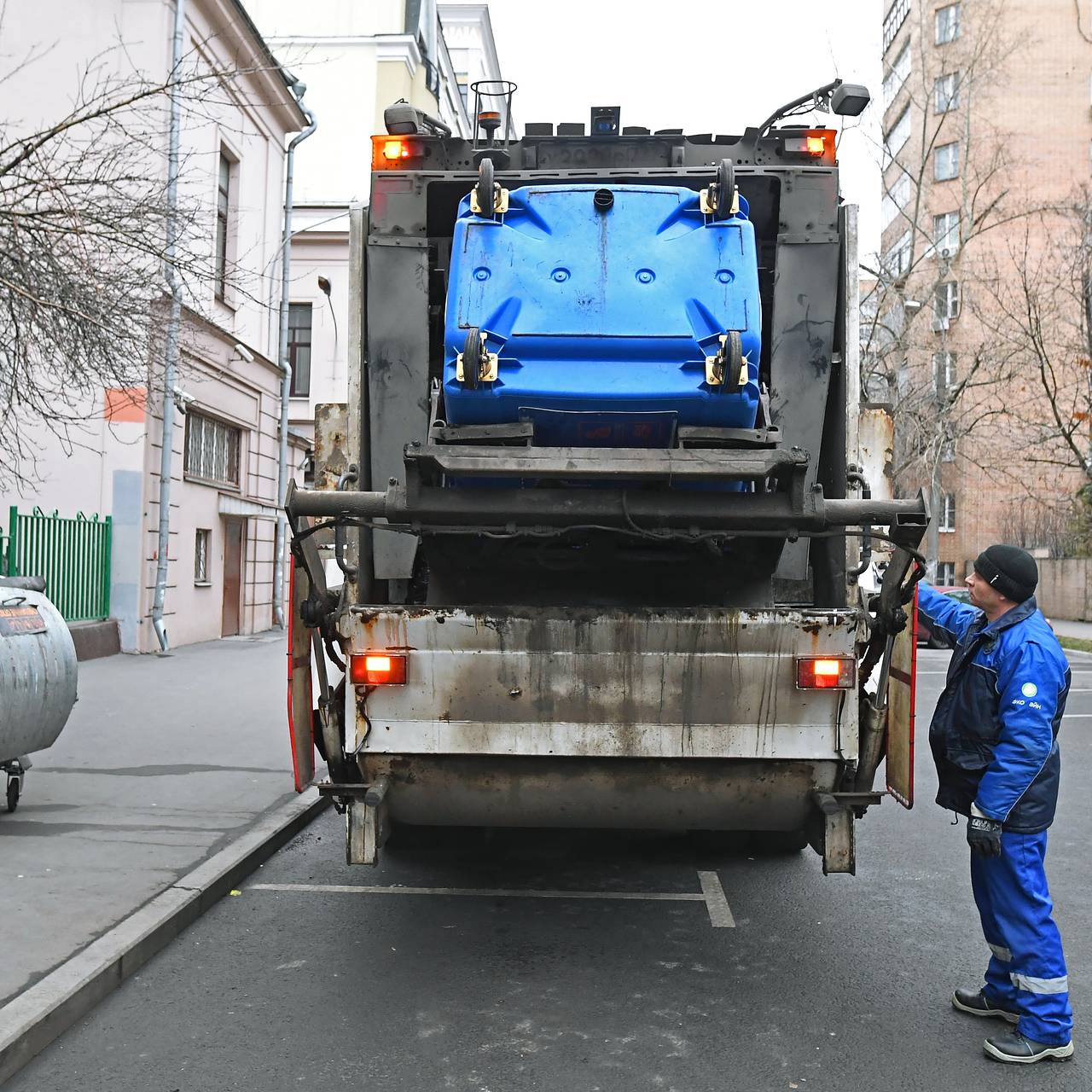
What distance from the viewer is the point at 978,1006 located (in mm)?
4336

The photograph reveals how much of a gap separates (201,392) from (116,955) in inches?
606

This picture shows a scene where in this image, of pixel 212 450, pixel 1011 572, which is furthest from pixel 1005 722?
pixel 212 450

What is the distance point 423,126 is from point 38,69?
41.8 feet

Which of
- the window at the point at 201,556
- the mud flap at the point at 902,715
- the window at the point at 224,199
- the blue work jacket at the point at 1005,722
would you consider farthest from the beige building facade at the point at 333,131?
the blue work jacket at the point at 1005,722

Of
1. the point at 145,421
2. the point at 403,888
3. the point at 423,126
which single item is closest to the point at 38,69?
the point at 145,421

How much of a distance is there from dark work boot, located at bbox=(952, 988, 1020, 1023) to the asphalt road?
42 mm

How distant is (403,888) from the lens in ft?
19.4

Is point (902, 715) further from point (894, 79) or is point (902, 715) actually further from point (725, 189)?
point (894, 79)

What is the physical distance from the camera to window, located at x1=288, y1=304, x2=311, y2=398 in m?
32.6

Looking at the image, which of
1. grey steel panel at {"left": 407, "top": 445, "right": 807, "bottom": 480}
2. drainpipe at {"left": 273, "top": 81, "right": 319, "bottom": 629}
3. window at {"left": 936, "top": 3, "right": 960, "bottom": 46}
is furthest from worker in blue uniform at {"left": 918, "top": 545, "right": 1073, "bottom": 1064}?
window at {"left": 936, "top": 3, "right": 960, "bottom": 46}

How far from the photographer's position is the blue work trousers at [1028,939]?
400cm

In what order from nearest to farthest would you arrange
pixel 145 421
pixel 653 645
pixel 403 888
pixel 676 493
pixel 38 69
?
pixel 676 493
pixel 653 645
pixel 403 888
pixel 38 69
pixel 145 421

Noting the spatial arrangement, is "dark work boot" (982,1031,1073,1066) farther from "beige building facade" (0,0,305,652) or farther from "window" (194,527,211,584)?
"window" (194,527,211,584)

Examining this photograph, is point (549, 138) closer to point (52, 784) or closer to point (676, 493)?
point (676, 493)
